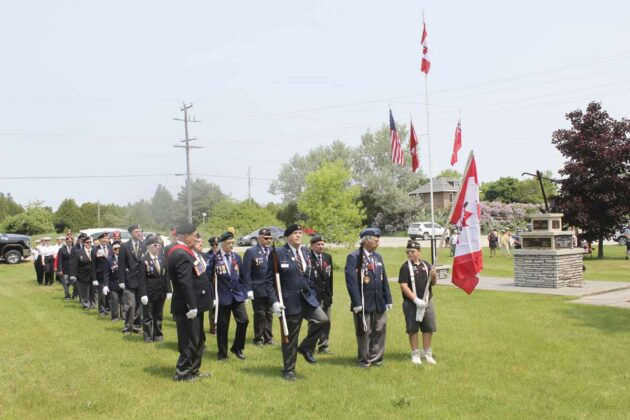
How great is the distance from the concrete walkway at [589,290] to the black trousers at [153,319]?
10.5 metres

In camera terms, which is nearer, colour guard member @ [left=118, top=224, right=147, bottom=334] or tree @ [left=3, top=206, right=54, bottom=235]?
colour guard member @ [left=118, top=224, right=147, bottom=334]

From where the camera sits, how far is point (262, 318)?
409 inches

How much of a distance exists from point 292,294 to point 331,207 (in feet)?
67.1

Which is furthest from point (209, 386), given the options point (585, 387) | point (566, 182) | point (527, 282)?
point (566, 182)

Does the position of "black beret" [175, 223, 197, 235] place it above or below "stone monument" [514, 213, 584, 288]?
above

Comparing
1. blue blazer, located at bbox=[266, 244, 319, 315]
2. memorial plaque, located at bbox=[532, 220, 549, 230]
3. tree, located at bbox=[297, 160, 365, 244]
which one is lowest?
blue blazer, located at bbox=[266, 244, 319, 315]

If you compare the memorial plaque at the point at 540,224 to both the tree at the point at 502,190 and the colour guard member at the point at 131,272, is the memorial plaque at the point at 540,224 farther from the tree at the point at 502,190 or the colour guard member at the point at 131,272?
the tree at the point at 502,190

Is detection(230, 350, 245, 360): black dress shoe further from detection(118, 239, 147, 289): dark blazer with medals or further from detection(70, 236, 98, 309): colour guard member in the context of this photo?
detection(70, 236, 98, 309): colour guard member

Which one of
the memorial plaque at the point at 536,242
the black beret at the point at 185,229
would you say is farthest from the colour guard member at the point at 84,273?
the memorial plaque at the point at 536,242

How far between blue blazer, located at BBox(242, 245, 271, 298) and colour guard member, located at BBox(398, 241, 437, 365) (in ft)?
8.57

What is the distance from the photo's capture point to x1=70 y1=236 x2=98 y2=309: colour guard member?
16.0 metres

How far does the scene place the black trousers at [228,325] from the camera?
9.21m

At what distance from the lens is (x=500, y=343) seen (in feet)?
33.3

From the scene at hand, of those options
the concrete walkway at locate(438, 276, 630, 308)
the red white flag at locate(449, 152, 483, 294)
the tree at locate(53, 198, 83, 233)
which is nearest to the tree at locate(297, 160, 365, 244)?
the concrete walkway at locate(438, 276, 630, 308)
